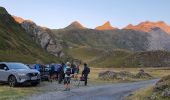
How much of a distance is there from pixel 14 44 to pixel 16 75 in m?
77.1

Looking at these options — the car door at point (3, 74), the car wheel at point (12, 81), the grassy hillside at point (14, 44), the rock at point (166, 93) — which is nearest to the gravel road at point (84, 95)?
the rock at point (166, 93)

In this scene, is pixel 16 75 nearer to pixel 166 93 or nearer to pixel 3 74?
pixel 3 74

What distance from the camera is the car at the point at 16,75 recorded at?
35.8 meters

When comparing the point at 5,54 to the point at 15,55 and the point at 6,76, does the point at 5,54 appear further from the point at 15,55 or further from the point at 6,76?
the point at 6,76

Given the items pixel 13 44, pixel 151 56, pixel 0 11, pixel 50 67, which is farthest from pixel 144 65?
pixel 50 67

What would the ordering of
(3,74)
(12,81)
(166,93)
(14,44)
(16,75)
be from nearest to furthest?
(166,93)
(16,75)
(12,81)
(3,74)
(14,44)

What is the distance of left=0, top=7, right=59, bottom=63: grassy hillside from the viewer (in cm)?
10091

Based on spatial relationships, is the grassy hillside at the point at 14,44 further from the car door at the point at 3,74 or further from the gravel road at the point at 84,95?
the gravel road at the point at 84,95

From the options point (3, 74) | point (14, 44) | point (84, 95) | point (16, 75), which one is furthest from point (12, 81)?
point (14, 44)

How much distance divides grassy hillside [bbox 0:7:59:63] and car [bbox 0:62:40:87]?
183 ft

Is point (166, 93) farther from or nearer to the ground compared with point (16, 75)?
nearer to the ground

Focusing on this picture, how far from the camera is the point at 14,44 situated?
11169 centimetres

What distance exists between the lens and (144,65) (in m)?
189

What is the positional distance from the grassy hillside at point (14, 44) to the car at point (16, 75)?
5579 cm
